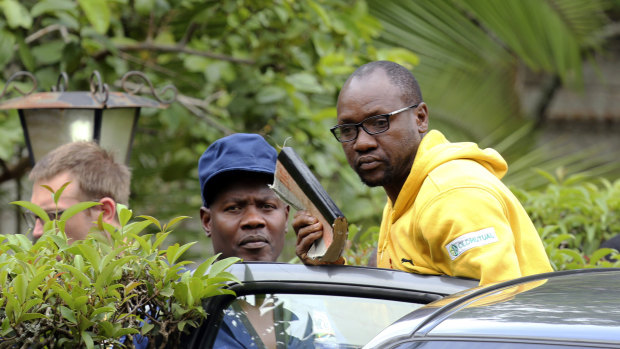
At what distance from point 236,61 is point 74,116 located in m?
1.60

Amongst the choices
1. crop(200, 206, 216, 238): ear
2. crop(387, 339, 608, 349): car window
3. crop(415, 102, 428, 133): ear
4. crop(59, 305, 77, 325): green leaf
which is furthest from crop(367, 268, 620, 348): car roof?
crop(200, 206, 216, 238): ear

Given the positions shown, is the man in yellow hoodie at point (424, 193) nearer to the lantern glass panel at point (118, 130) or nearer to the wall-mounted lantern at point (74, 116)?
the wall-mounted lantern at point (74, 116)

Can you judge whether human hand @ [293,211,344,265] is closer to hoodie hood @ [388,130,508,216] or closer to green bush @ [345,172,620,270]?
hoodie hood @ [388,130,508,216]

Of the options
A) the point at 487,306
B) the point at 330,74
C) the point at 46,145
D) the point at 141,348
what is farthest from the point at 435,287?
the point at 330,74

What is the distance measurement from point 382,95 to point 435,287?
0.79 m

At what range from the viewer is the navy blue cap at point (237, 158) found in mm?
3340

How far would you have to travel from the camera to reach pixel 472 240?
89.4 inches

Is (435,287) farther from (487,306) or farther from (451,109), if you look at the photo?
(451,109)

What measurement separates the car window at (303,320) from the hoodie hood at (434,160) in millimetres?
494

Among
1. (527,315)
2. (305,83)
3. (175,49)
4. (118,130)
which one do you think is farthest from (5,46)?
(527,315)

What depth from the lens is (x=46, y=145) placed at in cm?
454

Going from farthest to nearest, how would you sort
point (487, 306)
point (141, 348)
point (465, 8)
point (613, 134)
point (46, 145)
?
point (613, 134) < point (465, 8) < point (46, 145) < point (141, 348) < point (487, 306)

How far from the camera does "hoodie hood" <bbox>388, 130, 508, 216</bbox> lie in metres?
2.55

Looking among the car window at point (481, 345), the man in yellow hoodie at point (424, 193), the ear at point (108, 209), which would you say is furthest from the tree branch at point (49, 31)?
the car window at point (481, 345)
